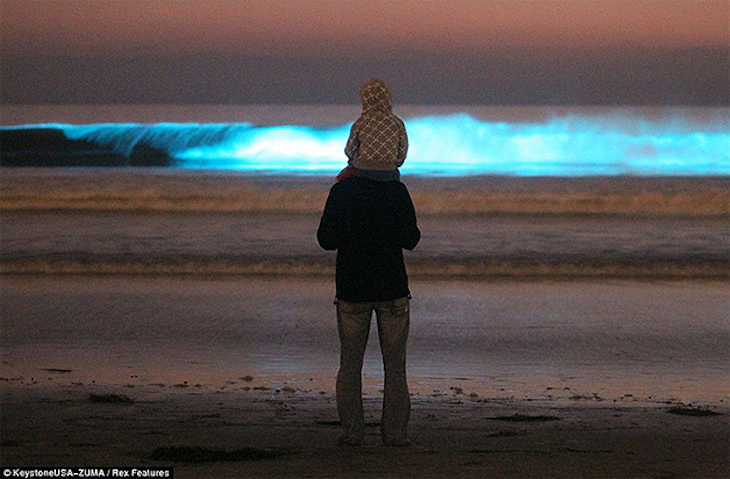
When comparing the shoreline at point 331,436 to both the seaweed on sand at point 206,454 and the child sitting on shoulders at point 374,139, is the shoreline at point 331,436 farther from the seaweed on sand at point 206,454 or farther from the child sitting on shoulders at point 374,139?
the child sitting on shoulders at point 374,139

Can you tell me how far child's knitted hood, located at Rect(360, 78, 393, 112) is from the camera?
4.72 metres

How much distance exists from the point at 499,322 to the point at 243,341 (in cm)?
202

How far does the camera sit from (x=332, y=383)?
6.23 metres

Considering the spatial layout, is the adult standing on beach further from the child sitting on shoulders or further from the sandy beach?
the sandy beach

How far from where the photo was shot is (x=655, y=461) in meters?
4.58

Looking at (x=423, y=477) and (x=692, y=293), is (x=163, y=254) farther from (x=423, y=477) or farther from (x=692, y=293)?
(x=423, y=477)

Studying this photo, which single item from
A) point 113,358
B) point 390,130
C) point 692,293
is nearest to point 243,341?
point 113,358

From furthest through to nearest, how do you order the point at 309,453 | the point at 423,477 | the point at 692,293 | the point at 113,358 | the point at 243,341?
1. the point at 692,293
2. the point at 243,341
3. the point at 113,358
4. the point at 309,453
5. the point at 423,477

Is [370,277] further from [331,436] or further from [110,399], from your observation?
[110,399]

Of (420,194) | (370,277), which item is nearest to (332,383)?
(370,277)

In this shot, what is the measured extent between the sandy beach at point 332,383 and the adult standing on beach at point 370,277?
18cm

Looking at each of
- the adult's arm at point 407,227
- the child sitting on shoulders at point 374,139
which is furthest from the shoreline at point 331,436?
the child sitting on shoulders at point 374,139

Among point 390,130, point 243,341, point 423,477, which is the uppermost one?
point 390,130

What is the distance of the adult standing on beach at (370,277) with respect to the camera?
476 cm
